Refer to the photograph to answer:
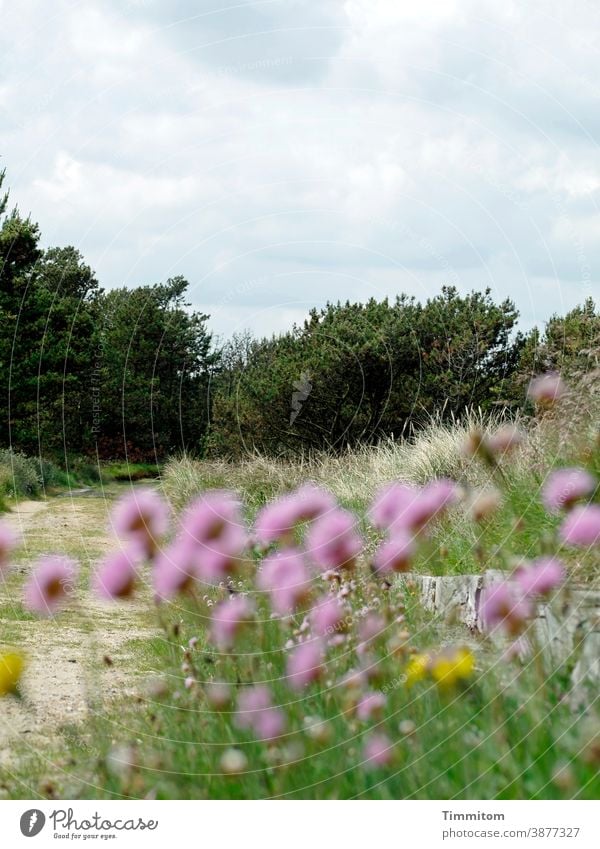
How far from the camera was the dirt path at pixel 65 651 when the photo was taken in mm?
3602

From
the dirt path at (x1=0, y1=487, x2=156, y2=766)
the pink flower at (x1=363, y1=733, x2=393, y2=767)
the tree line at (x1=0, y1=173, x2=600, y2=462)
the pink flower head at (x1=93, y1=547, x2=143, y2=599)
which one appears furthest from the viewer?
the tree line at (x1=0, y1=173, x2=600, y2=462)

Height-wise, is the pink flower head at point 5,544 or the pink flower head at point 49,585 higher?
the pink flower head at point 5,544

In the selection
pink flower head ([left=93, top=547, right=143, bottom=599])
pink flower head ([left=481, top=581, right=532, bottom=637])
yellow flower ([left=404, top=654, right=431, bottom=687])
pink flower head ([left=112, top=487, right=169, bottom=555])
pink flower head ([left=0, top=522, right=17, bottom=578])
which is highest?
pink flower head ([left=112, top=487, right=169, bottom=555])

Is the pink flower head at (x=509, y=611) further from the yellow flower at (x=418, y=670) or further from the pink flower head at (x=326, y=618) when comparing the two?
the pink flower head at (x=326, y=618)

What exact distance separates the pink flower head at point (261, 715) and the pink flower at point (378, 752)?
0.23 m

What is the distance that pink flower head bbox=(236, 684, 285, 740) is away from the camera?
2152mm

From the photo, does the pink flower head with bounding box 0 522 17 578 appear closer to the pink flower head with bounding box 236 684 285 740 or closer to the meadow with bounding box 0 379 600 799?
the meadow with bounding box 0 379 600 799

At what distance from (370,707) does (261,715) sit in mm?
280

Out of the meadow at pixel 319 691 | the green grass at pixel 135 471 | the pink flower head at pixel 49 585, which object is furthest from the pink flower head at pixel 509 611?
the green grass at pixel 135 471

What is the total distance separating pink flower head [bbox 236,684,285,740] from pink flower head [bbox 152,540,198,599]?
0.36 m

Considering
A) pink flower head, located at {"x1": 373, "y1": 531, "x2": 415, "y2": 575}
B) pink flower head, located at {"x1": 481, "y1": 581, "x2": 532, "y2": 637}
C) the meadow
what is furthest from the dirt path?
pink flower head, located at {"x1": 481, "y1": 581, "x2": 532, "y2": 637}

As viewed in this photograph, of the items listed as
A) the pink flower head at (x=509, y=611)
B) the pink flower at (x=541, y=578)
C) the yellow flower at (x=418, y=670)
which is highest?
the pink flower at (x=541, y=578)

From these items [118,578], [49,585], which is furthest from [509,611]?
[49,585]
